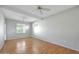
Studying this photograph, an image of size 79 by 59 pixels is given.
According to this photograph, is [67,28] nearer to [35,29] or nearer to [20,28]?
[35,29]

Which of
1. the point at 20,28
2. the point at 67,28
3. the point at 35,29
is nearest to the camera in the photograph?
the point at 20,28

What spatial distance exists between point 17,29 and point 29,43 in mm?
552

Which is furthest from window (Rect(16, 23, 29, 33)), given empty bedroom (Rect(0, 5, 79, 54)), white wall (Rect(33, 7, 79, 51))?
white wall (Rect(33, 7, 79, 51))

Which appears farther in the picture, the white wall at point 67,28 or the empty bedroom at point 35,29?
the white wall at point 67,28

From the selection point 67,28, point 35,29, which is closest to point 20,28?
point 35,29

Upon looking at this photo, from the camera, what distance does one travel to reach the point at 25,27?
183 cm

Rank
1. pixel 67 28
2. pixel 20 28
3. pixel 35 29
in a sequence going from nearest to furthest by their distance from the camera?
pixel 20 28
pixel 35 29
pixel 67 28

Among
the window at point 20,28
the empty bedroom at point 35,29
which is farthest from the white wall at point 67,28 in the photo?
the window at point 20,28

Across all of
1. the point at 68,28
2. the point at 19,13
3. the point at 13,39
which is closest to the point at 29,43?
the point at 13,39

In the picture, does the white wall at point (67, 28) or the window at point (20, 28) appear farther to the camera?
the white wall at point (67, 28)

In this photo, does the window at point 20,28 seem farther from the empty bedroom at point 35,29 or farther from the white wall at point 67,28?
the white wall at point 67,28
